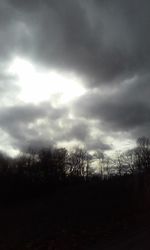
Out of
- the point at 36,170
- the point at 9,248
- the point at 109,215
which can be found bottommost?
the point at 9,248

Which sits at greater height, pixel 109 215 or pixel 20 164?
pixel 20 164

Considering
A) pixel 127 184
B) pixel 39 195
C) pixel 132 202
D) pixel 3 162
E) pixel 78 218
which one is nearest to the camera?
pixel 78 218

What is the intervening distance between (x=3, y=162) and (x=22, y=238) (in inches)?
2041

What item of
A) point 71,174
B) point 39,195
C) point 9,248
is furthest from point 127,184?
point 71,174

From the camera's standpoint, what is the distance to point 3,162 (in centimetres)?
6775

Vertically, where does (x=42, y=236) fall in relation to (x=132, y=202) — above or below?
below

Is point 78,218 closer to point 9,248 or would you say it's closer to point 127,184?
point 9,248

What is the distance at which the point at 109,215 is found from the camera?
23391mm

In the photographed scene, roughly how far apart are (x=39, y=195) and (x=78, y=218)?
1534 inches

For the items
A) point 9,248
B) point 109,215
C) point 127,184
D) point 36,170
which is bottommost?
point 9,248

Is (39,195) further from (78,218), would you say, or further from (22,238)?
(22,238)

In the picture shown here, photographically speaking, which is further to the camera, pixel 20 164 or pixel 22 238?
pixel 20 164

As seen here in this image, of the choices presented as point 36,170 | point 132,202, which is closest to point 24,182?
point 36,170

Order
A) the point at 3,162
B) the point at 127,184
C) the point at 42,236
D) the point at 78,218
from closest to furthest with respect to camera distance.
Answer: the point at 42,236, the point at 78,218, the point at 127,184, the point at 3,162
